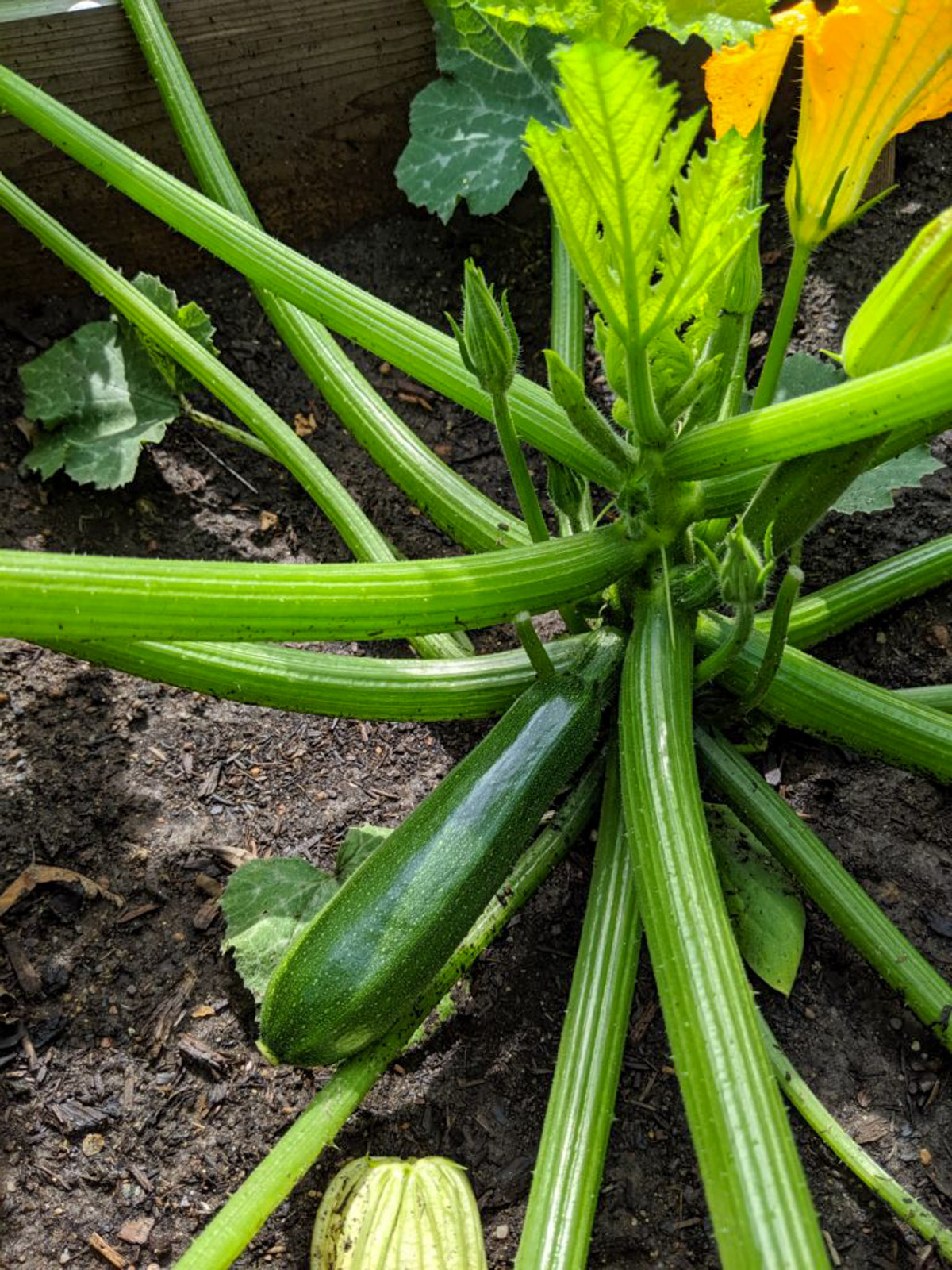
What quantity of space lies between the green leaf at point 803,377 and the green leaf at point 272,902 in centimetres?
113

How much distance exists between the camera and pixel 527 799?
1.55m

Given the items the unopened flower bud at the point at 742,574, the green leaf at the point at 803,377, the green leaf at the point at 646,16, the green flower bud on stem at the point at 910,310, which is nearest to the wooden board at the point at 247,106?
the green leaf at the point at 646,16

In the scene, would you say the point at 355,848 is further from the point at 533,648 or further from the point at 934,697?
the point at 934,697

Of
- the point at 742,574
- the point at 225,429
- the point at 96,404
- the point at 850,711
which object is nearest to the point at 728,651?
the point at 742,574

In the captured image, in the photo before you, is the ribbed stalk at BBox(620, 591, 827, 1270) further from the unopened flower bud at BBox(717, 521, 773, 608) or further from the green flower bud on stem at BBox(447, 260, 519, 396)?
the green flower bud on stem at BBox(447, 260, 519, 396)

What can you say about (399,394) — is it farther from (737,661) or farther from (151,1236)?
(151,1236)

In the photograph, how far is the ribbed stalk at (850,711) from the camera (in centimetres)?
160

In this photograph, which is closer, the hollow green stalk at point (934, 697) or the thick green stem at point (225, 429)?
the hollow green stalk at point (934, 697)

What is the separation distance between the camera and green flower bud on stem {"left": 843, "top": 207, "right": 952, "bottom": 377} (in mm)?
1242

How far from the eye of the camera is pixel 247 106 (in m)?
2.40

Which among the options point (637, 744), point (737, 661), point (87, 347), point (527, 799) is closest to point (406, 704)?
point (527, 799)

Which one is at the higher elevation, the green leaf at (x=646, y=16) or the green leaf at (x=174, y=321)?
the green leaf at (x=646, y=16)

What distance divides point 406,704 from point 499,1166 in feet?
2.16

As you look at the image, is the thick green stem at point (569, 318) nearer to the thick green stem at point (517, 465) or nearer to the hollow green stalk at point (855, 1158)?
the thick green stem at point (517, 465)
